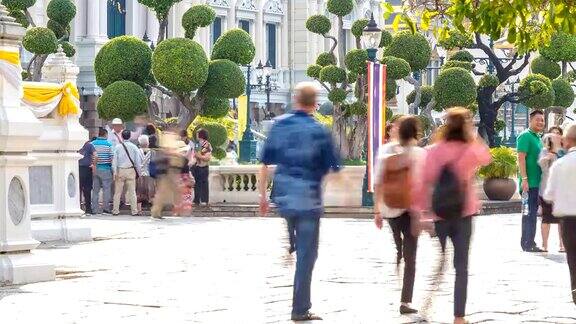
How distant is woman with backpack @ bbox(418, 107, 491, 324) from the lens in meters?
11.0

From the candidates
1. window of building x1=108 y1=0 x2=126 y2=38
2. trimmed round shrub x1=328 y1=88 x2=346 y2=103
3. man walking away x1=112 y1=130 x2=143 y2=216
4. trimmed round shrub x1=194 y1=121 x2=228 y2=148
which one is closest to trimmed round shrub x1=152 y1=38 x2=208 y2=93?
trimmed round shrub x1=328 y1=88 x2=346 y2=103

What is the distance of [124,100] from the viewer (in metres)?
36.7

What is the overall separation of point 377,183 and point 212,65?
2717 centimetres

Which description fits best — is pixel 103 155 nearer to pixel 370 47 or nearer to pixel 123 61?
pixel 370 47

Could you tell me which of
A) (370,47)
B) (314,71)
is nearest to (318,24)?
A: (314,71)

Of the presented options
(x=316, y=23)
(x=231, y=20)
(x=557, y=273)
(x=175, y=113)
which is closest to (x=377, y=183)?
(x=557, y=273)

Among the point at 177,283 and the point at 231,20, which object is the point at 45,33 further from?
the point at 177,283

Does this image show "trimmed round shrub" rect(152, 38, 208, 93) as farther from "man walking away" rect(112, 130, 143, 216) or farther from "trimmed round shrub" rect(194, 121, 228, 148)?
"man walking away" rect(112, 130, 143, 216)

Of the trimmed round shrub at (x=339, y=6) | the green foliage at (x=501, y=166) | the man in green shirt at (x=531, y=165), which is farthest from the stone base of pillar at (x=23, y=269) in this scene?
the trimmed round shrub at (x=339, y=6)

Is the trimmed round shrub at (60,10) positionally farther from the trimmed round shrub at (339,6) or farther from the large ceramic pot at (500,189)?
the large ceramic pot at (500,189)

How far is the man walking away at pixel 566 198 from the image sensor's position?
11.3 metres

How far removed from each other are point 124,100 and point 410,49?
7.58 meters

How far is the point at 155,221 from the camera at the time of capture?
86.3 ft

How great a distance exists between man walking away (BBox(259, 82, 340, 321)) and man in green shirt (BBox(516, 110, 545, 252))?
21.5 ft
